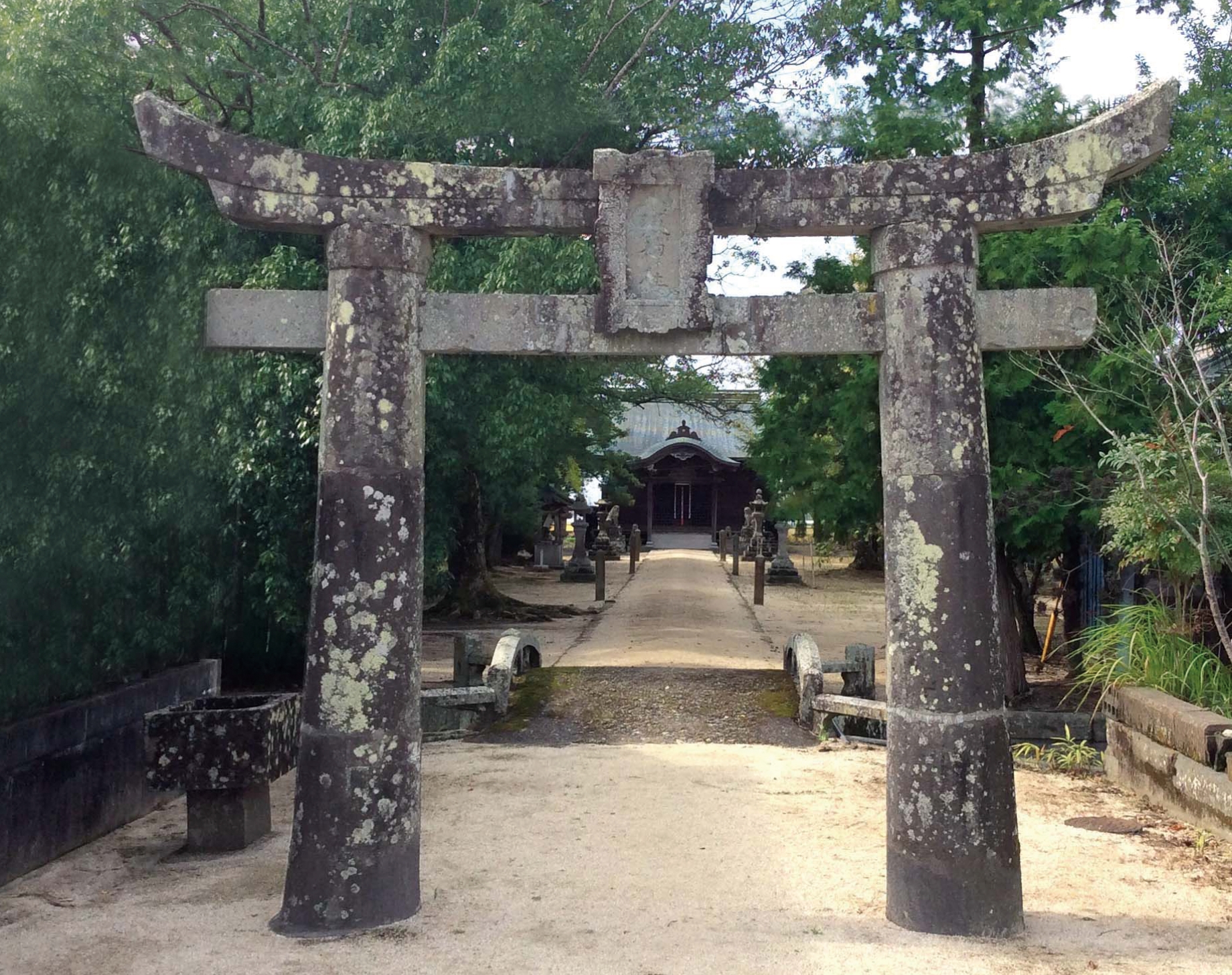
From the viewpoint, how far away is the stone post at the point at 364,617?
214 inches

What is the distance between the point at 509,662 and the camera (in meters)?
11.8

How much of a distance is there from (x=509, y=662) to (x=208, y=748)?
5.22 m

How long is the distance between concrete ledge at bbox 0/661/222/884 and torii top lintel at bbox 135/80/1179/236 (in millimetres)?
3558

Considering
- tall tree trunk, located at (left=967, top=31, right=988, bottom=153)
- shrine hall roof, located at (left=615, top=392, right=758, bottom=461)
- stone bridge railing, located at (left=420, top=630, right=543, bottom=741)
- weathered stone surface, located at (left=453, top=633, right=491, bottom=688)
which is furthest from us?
shrine hall roof, located at (left=615, top=392, right=758, bottom=461)

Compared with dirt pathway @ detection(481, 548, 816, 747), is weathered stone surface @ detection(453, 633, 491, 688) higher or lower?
higher

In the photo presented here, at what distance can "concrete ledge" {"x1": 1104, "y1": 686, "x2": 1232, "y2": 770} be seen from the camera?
23.6 ft

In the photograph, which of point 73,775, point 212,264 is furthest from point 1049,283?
point 73,775

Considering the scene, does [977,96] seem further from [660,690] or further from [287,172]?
[287,172]

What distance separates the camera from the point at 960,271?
561 centimetres

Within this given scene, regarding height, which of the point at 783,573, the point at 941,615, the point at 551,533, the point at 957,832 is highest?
the point at 551,533

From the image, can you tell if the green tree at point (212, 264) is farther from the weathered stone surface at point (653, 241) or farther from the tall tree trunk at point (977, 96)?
Result: the weathered stone surface at point (653, 241)

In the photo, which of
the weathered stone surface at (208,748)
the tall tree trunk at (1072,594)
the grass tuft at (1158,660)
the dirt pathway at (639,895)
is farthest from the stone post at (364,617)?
the tall tree trunk at (1072,594)

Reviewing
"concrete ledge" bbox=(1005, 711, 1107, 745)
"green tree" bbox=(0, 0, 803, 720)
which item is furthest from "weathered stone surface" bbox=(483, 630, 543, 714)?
"concrete ledge" bbox=(1005, 711, 1107, 745)

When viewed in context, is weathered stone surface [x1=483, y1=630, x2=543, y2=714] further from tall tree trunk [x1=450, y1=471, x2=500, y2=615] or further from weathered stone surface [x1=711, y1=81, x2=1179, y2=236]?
tall tree trunk [x1=450, y1=471, x2=500, y2=615]
